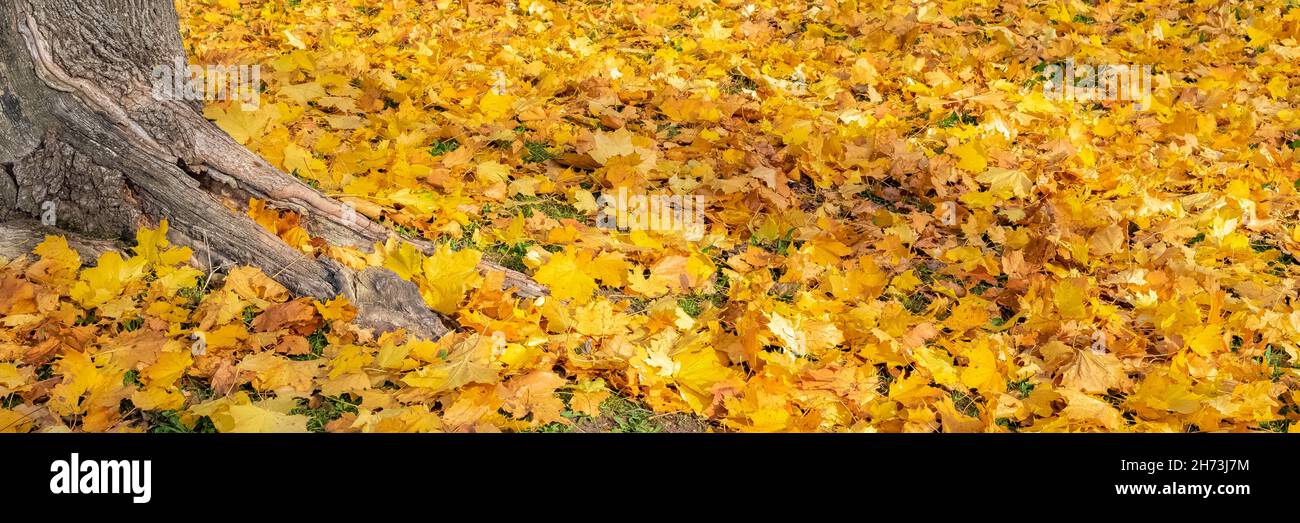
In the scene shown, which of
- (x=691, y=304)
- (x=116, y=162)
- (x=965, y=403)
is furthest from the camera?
(x=691, y=304)

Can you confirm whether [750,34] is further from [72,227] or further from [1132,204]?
[72,227]

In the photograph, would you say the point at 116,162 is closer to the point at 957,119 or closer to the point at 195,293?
the point at 195,293

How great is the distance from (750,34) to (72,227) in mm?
3815


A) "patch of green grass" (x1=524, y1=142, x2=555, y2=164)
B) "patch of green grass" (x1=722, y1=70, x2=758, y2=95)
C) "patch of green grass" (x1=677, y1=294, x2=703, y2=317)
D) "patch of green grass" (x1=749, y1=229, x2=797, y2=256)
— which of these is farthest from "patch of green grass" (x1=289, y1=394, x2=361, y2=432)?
"patch of green grass" (x1=722, y1=70, x2=758, y2=95)

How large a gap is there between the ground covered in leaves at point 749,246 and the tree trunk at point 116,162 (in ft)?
0.34

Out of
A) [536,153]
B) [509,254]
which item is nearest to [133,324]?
[509,254]

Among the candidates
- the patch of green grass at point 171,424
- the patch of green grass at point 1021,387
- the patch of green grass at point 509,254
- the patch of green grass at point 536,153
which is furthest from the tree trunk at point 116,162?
the patch of green grass at point 1021,387

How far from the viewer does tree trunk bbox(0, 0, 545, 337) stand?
3.02 meters

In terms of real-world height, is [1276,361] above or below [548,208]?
below

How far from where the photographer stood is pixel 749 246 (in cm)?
361

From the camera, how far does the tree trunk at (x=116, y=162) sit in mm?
3020

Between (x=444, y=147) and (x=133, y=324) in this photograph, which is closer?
Answer: (x=133, y=324)

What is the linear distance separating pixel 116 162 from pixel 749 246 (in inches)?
85.5

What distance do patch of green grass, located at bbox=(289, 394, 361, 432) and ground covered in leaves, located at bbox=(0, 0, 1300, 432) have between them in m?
0.01
